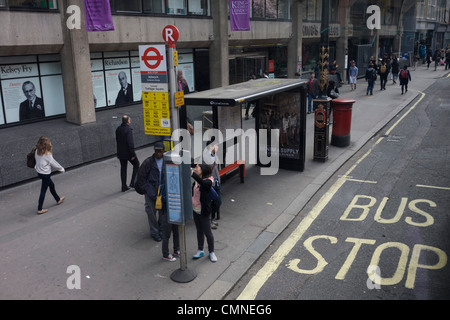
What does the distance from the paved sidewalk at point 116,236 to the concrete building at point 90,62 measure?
1122mm

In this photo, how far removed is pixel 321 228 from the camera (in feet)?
25.9

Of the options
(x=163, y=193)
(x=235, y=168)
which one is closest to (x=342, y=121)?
(x=235, y=168)

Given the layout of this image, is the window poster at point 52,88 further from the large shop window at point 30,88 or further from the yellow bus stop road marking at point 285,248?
the yellow bus stop road marking at point 285,248

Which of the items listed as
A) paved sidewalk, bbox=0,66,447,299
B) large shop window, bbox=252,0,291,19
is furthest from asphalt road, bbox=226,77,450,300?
large shop window, bbox=252,0,291,19

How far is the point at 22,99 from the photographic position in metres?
12.3

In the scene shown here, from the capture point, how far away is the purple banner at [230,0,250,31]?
58.6 feet

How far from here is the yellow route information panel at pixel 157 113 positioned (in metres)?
6.73

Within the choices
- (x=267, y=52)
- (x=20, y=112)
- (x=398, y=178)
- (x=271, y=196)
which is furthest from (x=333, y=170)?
(x=267, y=52)

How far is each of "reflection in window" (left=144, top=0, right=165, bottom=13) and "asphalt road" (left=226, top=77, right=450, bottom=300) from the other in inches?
367

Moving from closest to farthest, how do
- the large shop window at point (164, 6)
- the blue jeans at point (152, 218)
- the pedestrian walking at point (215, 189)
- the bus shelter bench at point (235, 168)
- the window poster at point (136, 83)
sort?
the pedestrian walking at point (215, 189), the blue jeans at point (152, 218), the bus shelter bench at point (235, 168), the large shop window at point (164, 6), the window poster at point (136, 83)

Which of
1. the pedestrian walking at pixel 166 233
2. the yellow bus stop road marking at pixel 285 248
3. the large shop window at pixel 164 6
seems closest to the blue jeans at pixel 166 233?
the pedestrian walking at pixel 166 233

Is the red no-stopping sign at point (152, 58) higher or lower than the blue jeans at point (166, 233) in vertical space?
higher

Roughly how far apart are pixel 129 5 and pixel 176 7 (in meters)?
2.72
